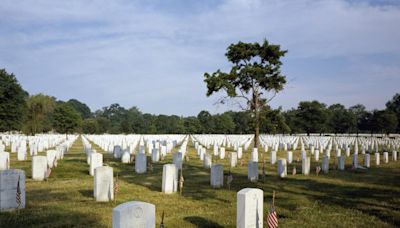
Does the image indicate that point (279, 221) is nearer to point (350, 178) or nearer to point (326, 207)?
point (326, 207)

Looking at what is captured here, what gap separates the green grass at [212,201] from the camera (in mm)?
8805

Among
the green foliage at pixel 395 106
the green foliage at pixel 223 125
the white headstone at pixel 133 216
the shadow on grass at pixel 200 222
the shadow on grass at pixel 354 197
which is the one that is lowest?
the shadow on grass at pixel 354 197

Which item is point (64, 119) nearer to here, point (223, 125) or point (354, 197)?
point (223, 125)

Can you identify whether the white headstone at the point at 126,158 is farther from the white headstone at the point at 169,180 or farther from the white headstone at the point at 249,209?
the white headstone at the point at 249,209

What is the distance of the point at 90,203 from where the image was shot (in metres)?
10.6

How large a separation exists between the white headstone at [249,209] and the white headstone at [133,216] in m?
2.41

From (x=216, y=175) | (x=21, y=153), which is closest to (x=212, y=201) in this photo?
(x=216, y=175)

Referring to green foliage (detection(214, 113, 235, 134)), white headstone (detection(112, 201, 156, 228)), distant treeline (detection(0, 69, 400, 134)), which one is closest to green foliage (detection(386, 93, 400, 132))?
distant treeline (detection(0, 69, 400, 134))

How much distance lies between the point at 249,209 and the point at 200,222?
1.77m

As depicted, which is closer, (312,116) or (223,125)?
(312,116)

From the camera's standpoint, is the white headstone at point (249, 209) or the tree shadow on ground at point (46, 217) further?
the tree shadow on ground at point (46, 217)

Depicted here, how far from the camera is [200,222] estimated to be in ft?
28.7

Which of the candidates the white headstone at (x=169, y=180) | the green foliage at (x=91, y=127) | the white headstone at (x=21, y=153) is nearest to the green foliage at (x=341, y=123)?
the green foliage at (x=91, y=127)

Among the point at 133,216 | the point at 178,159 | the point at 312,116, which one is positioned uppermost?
the point at 312,116
